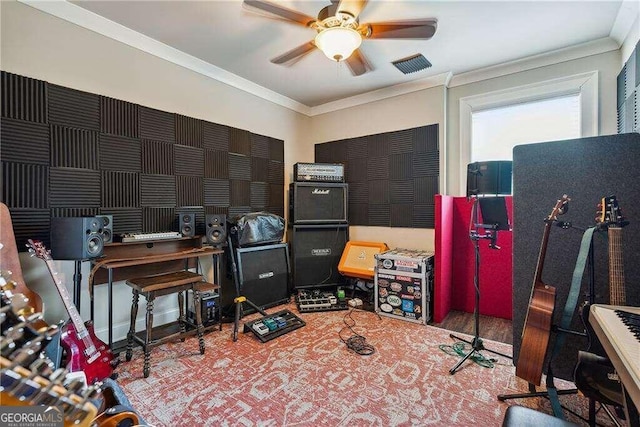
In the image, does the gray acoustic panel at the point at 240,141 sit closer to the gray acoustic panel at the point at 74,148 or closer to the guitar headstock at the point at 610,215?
the gray acoustic panel at the point at 74,148

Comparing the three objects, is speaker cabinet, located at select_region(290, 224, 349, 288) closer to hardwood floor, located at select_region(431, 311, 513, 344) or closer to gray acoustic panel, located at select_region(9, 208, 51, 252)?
hardwood floor, located at select_region(431, 311, 513, 344)

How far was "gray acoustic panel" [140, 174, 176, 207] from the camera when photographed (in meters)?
2.63

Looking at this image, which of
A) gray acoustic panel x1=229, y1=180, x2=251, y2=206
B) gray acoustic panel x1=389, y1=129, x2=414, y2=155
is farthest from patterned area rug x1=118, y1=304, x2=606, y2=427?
gray acoustic panel x1=389, y1=129, x2=414, y2=155

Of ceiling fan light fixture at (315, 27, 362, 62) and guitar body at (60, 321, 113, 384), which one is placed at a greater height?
ceiling fan light fixture at (315, 27, 362, 62)

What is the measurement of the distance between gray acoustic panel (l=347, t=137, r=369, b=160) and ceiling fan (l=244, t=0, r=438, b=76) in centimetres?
184

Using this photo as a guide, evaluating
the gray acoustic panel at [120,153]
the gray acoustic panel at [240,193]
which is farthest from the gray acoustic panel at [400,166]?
the gray acoustic panel at [120,153]

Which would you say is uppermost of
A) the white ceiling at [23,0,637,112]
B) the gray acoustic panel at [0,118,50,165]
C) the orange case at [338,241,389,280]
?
the white ceiling at [23,0,637,112]

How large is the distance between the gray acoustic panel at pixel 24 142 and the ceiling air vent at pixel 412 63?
3068mm

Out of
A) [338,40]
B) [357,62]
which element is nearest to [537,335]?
[338,40]

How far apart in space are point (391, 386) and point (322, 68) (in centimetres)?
294

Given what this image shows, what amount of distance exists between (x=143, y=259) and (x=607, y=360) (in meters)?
2.89

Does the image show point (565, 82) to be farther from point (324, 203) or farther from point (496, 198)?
point (324, 203)

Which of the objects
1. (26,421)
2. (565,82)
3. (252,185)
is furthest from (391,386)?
(565,82)

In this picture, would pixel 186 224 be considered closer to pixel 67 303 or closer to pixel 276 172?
pixel 67 303
